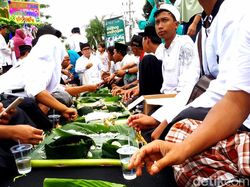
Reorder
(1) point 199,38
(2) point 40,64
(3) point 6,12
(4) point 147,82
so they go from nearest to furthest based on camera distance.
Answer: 1. (1) point 199,38
2. (2) point 40,64
3. (4) point 147,82
4. (3) point 6,12

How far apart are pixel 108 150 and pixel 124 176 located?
0.27 metres

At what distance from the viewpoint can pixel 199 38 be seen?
2043 mm

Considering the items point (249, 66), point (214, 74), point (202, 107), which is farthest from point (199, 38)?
point (249, 66)

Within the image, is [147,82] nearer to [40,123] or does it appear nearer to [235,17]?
[40,123]

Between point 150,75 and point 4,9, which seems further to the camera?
point 4,9

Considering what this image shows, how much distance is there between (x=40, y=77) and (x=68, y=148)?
4.60ft

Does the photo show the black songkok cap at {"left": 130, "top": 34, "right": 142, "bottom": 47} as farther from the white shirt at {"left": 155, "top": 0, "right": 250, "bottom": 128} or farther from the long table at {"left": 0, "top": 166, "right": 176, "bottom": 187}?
the long table at {"left": 0, "top": 166, "right": 176, "bottom": 187}

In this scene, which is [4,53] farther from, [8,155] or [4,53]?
[8,155]

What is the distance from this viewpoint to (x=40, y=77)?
296 cm

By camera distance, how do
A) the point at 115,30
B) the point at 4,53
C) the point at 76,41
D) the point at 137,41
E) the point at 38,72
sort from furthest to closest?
the point at 115,30 → the point at 76,41 → the point at 4,53 → the point at 137,41 → the point at 38,72

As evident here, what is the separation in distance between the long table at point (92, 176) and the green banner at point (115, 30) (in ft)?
31.7

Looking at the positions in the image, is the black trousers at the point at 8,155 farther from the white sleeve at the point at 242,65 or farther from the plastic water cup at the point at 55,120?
the white sleeve at the point at 242,65

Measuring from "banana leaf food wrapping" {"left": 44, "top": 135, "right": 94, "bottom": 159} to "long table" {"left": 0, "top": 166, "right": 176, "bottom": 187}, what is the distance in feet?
0.27

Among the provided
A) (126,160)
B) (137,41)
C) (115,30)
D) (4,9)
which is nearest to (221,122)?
(126,160)
